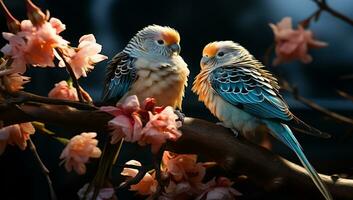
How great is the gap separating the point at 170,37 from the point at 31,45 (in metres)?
0.27

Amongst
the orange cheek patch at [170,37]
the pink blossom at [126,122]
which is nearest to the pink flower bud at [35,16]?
the pink blossom at [126,122]

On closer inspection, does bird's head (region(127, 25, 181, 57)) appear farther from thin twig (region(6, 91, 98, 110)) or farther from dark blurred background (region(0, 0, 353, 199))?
dark blurred background (region(0, 0, 353, 199))

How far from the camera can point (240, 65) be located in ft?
3.39

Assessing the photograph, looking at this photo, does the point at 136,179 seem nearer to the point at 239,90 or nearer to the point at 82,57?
the point at 82,57

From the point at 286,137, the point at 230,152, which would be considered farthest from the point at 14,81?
the point at 286,137

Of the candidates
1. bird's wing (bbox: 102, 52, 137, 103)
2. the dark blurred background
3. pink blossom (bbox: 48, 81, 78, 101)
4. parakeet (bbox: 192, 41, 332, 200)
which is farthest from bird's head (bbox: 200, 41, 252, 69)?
the dark blurred background

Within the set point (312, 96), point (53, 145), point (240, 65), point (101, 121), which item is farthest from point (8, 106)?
point (312, 96)

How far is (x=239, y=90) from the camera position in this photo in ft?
3.35

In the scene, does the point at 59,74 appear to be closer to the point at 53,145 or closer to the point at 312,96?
the point at 53,145

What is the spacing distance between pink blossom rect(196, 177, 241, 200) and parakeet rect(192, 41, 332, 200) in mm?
111

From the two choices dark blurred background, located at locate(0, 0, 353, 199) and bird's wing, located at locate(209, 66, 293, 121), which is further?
dark blurred background, located at locate(0, 0, 353, 199)

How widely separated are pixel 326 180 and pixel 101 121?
29cm

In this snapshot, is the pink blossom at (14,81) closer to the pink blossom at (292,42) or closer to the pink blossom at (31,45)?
the pink blossom at (31,45)

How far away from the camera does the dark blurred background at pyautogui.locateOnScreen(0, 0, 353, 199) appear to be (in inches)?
68.2
